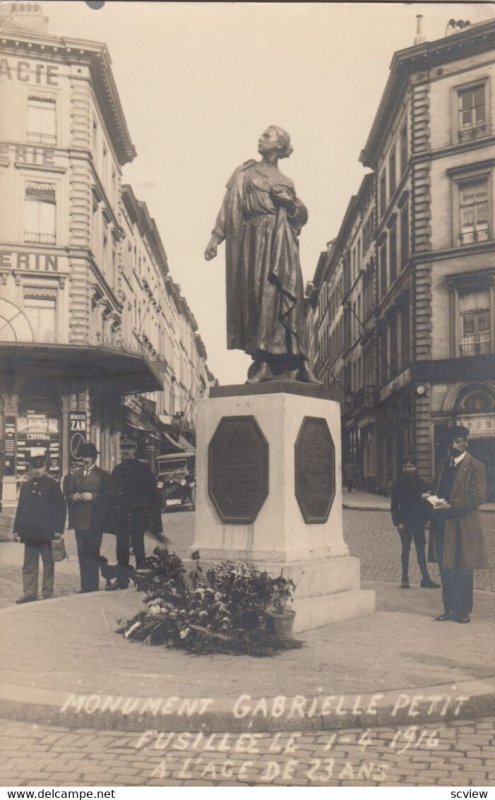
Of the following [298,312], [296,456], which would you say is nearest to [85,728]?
[296,456]

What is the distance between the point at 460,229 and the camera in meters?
17.6

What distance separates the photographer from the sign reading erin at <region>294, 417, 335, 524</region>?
7.55 m

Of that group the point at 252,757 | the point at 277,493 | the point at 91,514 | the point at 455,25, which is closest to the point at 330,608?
the point at 277,493

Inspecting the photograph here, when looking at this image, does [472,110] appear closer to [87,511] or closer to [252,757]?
[87,511]

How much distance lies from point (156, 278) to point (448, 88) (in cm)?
711

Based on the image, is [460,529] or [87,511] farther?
[87,511]

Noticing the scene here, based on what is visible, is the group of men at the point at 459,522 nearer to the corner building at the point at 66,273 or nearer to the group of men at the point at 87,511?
the corner building at the point at 66,273

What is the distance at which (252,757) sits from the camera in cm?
454

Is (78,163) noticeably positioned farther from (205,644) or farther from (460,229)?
(460,229)

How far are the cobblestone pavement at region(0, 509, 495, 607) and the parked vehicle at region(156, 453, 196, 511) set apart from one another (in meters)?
4.03

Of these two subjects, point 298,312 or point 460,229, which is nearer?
point 298,312

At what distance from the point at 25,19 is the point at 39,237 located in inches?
241

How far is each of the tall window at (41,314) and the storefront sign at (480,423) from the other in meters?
5.71

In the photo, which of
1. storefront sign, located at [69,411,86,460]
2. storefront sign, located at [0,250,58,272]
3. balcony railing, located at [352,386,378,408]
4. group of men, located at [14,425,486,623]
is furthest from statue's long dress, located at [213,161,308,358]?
balcony railing, located at [352,386,378,408]
